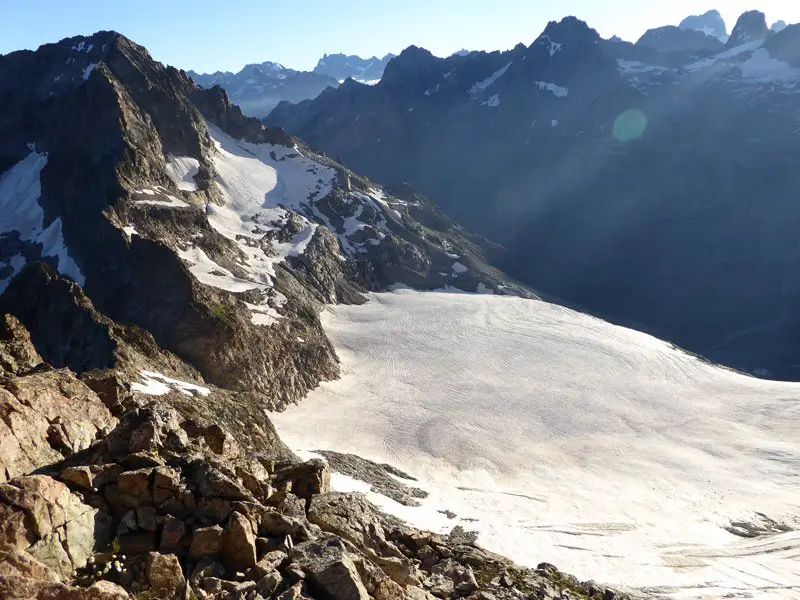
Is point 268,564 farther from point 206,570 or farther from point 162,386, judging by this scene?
point 162,386

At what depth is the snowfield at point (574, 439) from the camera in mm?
44094

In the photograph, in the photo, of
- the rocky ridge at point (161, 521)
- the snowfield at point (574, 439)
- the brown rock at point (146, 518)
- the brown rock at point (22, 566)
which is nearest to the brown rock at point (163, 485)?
the rocky ridge at point (161, 521)

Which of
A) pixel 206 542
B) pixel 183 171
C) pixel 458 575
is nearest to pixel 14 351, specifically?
pixel 206 542

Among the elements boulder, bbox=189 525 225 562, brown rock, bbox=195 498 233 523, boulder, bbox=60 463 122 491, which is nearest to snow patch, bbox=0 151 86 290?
boulder, bbox=60 463 122 491

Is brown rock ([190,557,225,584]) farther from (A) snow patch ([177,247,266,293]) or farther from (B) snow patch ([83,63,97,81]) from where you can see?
(B) snow patch ([83,63,97,81])

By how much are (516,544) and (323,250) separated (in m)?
89.9

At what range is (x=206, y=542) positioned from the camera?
13773 millimetres

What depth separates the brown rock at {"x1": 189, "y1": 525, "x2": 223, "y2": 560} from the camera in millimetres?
13672

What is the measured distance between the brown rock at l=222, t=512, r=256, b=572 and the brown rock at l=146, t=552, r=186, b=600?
4.10 ft

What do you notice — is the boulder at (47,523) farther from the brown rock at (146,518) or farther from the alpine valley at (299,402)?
the brown rock at (146,518)

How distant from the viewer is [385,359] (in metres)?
94.0

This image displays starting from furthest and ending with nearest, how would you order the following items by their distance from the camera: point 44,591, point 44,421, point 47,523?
point 44,421
point 47,523
point 44,591

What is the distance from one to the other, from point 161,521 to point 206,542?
1215mm

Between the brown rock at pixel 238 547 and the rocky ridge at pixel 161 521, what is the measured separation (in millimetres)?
23
